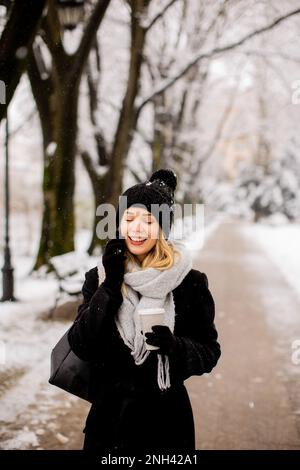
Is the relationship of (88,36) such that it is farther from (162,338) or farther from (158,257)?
(162,338)

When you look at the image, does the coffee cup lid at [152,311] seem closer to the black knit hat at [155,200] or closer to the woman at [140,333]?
the woman at [140,333]

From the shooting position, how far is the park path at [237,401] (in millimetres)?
4418

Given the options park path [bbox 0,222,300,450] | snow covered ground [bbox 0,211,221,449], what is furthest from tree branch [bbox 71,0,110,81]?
park path [bbox 0,222,300,450]

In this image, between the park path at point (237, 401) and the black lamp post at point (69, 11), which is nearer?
the park path at point (237, 401)

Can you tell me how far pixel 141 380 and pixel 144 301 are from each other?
0.38 m

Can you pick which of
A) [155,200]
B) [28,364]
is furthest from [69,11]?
[155,200]

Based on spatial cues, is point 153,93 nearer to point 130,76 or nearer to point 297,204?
point 130,76

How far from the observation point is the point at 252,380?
5996 mm

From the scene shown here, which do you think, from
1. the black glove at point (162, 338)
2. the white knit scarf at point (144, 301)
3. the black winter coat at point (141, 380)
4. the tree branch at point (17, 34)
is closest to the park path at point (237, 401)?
the black winter coat at point (141, 380)

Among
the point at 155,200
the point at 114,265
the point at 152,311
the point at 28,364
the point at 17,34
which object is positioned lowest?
the point at 28,364

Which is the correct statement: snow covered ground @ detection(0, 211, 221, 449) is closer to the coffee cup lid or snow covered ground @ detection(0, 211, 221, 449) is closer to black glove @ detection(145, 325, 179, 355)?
black glove @ detection(145, 325, 179, 355)

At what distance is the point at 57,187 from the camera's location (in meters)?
9.67

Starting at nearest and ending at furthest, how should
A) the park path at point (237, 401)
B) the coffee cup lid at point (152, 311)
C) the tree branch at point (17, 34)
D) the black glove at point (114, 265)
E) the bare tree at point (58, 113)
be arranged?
1. the coffee cup lid at point (152, 311)
2. the black glove at point (114, 265)
3. the tree branch at point (17, 34)
4. the park path at point (237, 401)
5. the bare tree at point (58, 113)

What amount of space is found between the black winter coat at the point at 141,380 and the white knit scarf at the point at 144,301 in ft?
0.17
